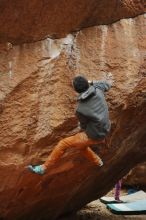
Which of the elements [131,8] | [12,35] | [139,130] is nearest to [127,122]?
[139,130]

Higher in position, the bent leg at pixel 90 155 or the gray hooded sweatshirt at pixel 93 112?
the gray hooded sweatshirt at pixel 93 112

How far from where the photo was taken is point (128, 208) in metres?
11.8

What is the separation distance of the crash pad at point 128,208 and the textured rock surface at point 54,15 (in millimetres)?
5926

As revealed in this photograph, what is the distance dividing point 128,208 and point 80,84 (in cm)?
638

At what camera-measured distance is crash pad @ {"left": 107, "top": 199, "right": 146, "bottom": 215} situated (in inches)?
455

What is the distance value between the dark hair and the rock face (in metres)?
0.54

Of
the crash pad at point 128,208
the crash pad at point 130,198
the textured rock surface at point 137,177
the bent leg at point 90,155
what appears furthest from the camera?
the textured rock surface at point 137,177

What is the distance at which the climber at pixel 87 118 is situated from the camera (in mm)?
6125

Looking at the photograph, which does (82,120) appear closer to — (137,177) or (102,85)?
(102,85)

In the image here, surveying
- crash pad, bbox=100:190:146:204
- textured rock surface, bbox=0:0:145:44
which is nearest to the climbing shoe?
textured rock surface, bbox=0:0:145:44

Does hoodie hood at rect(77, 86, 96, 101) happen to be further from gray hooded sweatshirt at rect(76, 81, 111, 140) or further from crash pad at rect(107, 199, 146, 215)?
crash pad at rect(107, 199, 146, 215)

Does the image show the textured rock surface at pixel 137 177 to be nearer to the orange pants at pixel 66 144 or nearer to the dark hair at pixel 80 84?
the orange pants at pixel 66 144

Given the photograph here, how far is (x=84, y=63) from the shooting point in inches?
265

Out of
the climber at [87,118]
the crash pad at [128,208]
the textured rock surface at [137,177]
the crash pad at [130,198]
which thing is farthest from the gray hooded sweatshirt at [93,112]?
the textured rock surface at [137,177]
